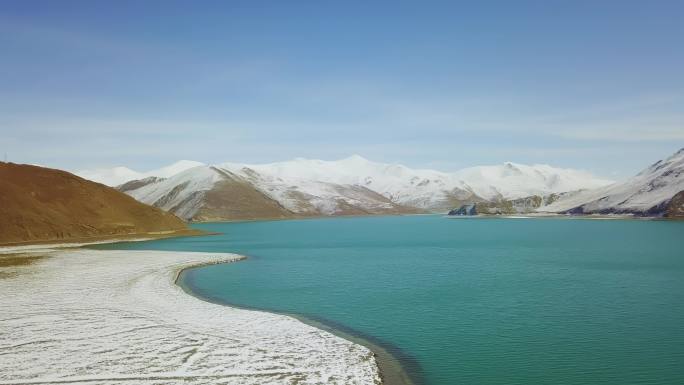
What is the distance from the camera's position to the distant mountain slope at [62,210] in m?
94.1

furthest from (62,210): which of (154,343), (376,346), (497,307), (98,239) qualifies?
(376,346)

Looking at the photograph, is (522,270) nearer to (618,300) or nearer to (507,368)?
(618,300)

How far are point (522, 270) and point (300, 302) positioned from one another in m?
25.6

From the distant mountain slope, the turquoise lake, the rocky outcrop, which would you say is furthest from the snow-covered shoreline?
the rocky outcrop

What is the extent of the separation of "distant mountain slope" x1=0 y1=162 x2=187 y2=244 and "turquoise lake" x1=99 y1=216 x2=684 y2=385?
164 ft

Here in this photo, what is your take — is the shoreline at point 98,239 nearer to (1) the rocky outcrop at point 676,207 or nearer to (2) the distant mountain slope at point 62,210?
(2) the distant mountain slope at point 62,210

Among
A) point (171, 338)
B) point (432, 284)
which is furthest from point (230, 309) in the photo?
point (432, 284)

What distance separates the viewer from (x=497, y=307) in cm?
3444

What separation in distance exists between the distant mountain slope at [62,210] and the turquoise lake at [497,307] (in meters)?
50.0

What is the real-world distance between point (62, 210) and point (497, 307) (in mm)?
98005

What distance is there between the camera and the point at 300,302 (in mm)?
38000

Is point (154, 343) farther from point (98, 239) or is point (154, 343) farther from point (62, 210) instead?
point (62, 210)

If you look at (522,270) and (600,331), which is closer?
(600,331)

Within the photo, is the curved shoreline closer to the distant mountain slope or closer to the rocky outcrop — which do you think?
the distant mountain slope
